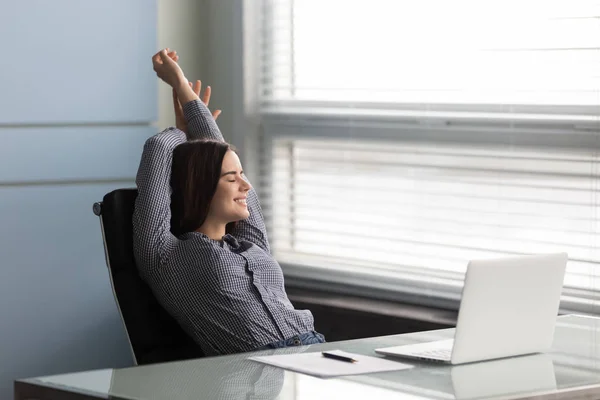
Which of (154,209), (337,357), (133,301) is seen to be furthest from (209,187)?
(337,357)

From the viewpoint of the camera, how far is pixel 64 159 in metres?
4.06

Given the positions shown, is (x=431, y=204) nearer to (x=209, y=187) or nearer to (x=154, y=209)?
(x=209, y=187)

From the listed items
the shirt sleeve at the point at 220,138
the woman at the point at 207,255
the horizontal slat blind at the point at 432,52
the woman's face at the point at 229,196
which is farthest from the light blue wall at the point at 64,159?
the woman's face at the point at 229,196

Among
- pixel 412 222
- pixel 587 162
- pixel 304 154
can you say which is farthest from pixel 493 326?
pixel 304 154

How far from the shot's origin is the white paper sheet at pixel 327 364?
2270mm

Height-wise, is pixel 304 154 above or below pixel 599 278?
above

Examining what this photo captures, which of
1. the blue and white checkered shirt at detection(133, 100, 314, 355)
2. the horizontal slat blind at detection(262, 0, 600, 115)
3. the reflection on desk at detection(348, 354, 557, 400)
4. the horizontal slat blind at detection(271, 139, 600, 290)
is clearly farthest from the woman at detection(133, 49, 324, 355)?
the horizontal slat blind at detection(262, 0, 600, 115)

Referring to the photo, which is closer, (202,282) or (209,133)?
(202,282)

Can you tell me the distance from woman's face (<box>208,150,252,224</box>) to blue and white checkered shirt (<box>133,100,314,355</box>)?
86 millimetres

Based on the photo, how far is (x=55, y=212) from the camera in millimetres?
4039

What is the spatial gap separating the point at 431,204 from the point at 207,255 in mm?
1180

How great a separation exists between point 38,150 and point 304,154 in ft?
3.50

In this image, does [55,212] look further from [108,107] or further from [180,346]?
[180,346]

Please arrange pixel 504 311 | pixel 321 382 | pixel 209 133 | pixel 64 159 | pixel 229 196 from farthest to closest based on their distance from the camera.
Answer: pixel 64 159, pixel 209 133, pixel 229 196, pixel 504 311, pixel 321 382
